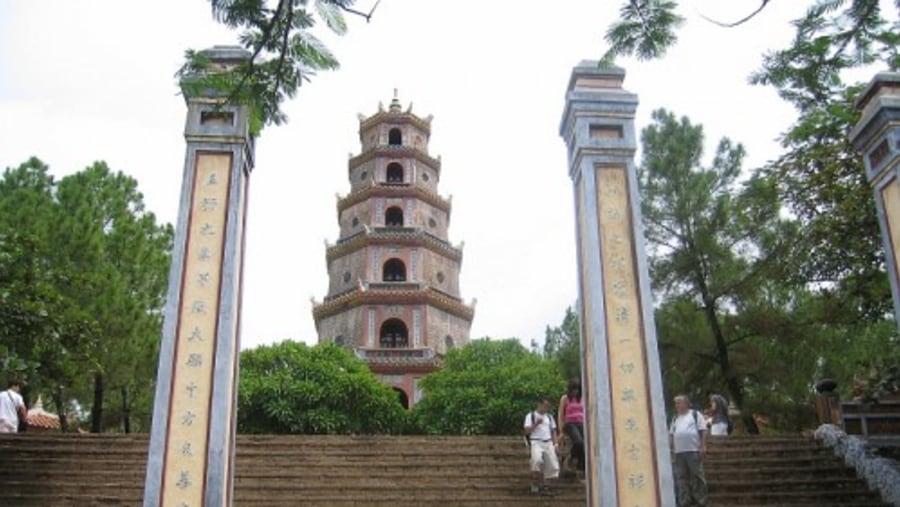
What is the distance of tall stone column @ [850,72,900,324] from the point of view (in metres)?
5.88

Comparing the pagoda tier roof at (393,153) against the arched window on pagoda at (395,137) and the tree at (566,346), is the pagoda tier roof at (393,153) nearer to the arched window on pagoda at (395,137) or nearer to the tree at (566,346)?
the arched window on pagoda at (395,137)

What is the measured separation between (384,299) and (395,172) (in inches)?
167

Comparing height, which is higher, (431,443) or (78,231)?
(78,231)

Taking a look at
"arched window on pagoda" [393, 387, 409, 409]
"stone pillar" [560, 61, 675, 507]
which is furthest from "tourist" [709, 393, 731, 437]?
"arched window on pagoda" [393, 387, 409, 409]

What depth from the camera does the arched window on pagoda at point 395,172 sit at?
79.5ft

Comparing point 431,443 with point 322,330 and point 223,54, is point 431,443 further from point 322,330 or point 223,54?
point 322,330

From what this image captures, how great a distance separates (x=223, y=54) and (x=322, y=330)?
1692 cm

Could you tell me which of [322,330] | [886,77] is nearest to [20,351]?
[886,77]

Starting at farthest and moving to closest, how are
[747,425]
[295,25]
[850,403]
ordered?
1. [747,425]
2. [850,403]
3. [295,25]

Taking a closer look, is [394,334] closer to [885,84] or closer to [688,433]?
[688,433]

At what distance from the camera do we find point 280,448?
9.47 meters

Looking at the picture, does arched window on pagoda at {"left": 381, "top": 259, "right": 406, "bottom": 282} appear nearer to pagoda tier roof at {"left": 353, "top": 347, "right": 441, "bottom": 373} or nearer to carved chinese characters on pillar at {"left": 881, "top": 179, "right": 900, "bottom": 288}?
pagoda tier roof at {"left": 353, "top": 347, "right": 441, "bottom": 373}

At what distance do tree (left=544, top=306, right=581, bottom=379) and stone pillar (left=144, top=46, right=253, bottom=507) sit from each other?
26.1ft

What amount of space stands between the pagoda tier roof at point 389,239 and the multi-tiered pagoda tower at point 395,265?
0.03m
